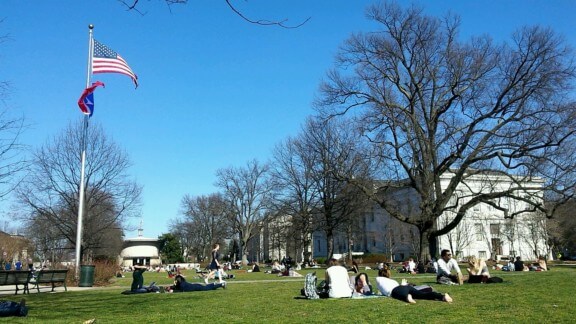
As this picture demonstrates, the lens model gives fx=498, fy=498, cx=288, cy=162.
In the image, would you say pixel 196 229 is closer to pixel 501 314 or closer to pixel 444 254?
pixel 444 254

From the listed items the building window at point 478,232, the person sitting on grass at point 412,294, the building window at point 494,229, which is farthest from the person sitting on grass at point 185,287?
the building window at point 478,232

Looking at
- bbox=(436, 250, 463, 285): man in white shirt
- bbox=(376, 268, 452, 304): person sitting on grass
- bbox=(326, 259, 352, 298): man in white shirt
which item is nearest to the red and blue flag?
bbox=(326, 259, 352, 298): man in white shirt

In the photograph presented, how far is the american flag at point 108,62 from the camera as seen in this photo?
77.2 ft

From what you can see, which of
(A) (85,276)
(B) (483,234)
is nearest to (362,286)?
(A) (85,276)

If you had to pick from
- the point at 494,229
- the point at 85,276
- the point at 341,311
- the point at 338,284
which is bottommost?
the point at 341,311

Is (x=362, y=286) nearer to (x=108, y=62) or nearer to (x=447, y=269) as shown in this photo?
(x=447, y=269)

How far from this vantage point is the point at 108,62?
23.8m

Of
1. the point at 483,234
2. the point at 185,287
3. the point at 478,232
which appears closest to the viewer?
the point at 185,287

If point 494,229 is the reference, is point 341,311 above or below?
below

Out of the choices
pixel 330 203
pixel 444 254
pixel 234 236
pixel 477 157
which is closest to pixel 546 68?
pixel 477 157

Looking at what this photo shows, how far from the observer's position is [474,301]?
10953 mm

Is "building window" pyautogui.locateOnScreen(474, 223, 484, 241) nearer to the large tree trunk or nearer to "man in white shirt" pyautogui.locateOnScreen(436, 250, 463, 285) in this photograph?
the large tree trunk

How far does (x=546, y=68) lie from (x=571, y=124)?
3.68m

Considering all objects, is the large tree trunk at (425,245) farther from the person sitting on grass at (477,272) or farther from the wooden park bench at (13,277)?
the wooden park bench at (13,277)
